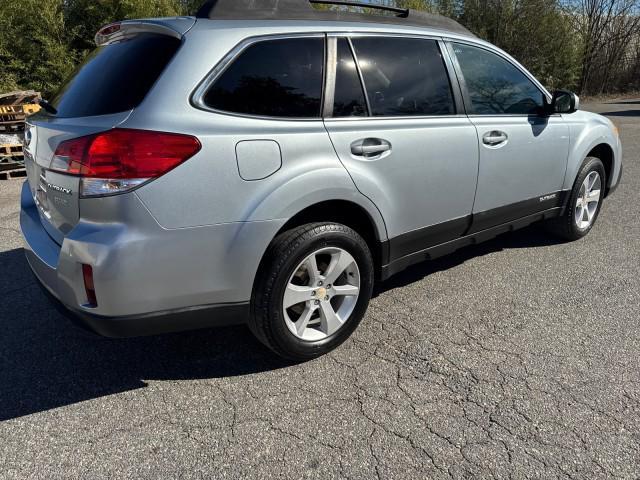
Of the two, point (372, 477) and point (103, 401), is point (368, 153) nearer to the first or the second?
point (372, 477)

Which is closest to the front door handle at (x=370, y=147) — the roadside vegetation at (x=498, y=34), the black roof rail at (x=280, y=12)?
the black roof rail at (x=280, y=12)

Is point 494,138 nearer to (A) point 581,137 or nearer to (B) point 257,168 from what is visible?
(A) point 581,137

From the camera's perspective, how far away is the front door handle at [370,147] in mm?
2635

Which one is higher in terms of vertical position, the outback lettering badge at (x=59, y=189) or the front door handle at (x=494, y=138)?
the front door handle at (x=494, y=138)

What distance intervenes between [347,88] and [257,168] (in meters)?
0.78

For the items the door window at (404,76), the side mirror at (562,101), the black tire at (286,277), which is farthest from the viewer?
the side mirror at (562,101)

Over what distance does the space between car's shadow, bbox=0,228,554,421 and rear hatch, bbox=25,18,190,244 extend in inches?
30.0

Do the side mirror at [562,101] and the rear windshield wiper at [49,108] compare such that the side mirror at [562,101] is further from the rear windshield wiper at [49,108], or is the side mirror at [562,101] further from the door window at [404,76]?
the rear windshield wiper at [49,108]

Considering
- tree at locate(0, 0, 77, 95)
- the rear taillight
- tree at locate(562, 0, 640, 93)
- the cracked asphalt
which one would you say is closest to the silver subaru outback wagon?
the rear taillight

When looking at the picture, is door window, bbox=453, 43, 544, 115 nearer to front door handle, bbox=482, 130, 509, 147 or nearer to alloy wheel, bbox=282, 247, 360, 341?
front door handle, bbox=482, 130, 509, 147

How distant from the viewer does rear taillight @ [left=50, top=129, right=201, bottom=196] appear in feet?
6.65

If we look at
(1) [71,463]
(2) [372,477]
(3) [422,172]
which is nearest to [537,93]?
(3) [422,172]

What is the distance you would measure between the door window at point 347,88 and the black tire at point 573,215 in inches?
95.7

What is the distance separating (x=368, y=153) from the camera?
8.80 ft
